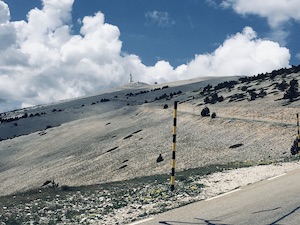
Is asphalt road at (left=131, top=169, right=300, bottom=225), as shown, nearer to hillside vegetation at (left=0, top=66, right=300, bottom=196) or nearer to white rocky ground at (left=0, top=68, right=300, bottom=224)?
white rocky ground at (left=0, top=68, right=300, bottom=224)

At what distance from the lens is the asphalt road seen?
797 centimetres

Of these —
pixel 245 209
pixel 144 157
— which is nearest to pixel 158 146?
pixel 144 157

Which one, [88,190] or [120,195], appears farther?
[88,190]

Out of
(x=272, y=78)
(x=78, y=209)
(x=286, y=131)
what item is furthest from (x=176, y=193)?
(x=272, y=78)

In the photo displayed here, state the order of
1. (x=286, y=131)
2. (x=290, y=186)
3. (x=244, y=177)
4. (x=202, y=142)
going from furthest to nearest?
(x=202, y=142), (x=286, y=131), (x=244, y=177), (x=290, y=186)

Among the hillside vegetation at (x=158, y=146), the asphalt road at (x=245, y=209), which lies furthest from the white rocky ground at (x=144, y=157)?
the asphalt road at (x=245, y=209)

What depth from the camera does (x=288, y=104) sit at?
43.2 meters

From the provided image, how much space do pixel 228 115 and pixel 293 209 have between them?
39223 mm

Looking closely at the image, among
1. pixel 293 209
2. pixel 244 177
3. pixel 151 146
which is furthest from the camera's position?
pixel 151 146

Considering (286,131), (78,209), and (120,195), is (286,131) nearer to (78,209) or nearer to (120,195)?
(120,195)

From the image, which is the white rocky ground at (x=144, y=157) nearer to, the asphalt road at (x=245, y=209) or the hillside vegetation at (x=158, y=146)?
the hillside vegetation at (x=158, y=146)

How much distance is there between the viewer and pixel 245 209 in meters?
8.77

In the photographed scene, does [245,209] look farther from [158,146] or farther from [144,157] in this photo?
[158,146]

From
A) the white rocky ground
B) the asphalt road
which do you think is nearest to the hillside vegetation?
the white rocky ground
